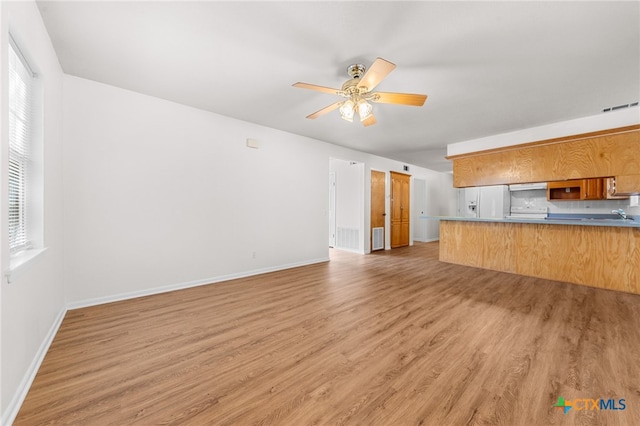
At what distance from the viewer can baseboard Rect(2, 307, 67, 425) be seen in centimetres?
141

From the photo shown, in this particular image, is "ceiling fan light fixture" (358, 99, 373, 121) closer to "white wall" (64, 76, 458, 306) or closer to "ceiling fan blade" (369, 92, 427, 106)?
"ceiling fan blade" (369, 92, 427, 106)

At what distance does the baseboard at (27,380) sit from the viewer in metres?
1.41

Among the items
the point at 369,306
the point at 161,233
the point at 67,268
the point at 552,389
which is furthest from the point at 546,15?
the point at 67,268

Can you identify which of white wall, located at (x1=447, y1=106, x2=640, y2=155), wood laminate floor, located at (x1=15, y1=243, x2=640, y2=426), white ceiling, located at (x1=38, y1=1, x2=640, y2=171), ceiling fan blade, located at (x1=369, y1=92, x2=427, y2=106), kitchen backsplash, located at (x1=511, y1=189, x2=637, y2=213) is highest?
white ceiling, located at (x1=38, y1=1, x2=640, y2=171)

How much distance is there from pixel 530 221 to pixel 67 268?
22.2 feet

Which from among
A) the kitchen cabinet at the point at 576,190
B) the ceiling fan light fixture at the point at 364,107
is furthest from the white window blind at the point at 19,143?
the kitchen cabinet at the point at 576,190

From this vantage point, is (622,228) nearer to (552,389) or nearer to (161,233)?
(552,389)

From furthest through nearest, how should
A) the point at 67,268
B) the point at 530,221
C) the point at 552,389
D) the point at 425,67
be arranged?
the point at 530,221 < the point at 67,268 < the point at 425,67 < the point at 552,389

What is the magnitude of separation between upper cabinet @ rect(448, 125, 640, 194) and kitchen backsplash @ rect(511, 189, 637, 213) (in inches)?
21.1

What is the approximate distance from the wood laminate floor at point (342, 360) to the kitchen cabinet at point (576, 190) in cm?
230

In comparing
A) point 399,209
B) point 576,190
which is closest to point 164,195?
point 399,209

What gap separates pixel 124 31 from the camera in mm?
2176

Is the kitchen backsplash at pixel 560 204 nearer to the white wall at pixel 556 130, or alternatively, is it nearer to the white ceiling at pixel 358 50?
the white wall at pixel 556 130

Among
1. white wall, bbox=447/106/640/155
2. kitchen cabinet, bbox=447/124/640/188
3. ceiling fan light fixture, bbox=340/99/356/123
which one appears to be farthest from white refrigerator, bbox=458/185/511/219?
ceiling fan light fixture, bbox=340/99/356/123
